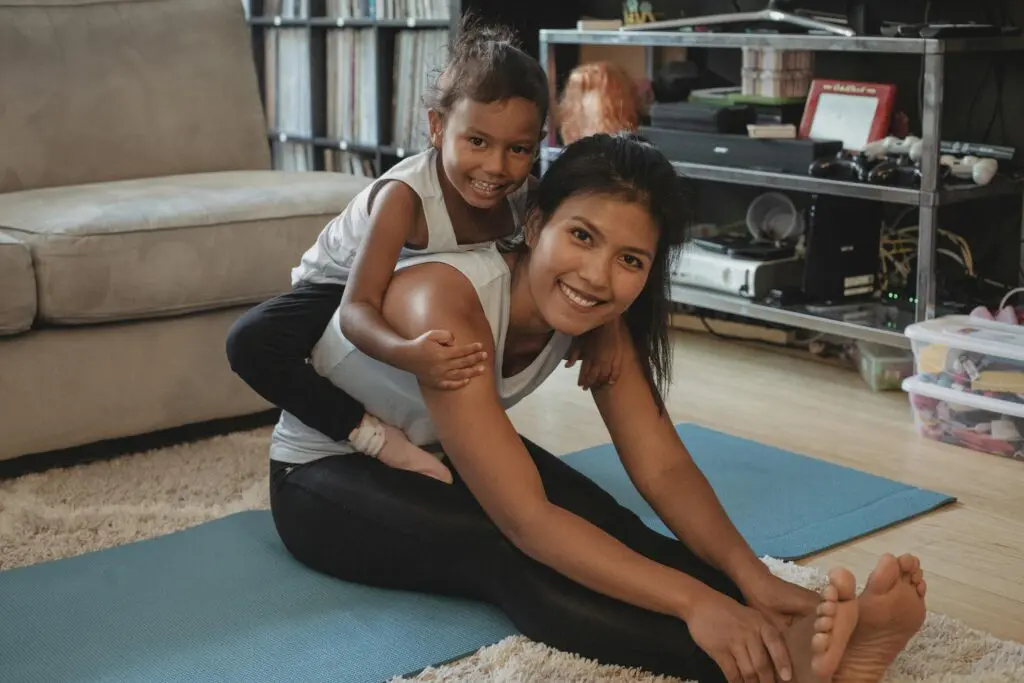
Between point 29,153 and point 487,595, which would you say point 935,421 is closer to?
point 487,595

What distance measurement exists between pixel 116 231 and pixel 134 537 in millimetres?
618

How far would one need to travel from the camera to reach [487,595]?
173 cm

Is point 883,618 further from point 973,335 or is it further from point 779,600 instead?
point 973,335

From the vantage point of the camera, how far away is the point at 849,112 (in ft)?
10.2

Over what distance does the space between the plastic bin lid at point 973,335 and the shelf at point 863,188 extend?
0.85ft

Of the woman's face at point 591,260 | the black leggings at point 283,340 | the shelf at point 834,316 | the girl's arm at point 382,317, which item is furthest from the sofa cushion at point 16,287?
the shelf at point 834,316

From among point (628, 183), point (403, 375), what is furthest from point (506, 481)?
point (628, 183)

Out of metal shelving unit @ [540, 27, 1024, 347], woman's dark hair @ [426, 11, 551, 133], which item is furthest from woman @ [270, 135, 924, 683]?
metal shelving unit @ [540, 27, 1024, 347]

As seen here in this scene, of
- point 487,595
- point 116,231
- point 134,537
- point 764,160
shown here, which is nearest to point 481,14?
point 764,160

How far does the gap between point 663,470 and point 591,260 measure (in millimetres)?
322

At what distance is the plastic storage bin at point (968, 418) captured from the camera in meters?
2.49

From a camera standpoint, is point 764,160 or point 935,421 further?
point 764,160

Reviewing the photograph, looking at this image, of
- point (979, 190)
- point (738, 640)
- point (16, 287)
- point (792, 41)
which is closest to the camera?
point (738, 640)

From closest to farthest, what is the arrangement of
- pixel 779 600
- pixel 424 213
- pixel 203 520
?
pixel 779 600
pixel 424 213
pixel 203 520
